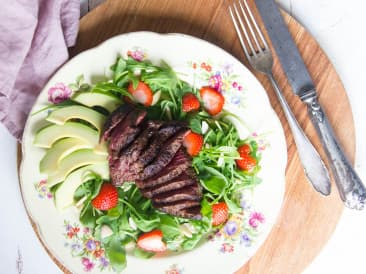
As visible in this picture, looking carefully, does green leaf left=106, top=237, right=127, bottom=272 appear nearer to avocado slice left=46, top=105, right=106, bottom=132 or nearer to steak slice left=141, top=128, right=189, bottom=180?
steak slice left=141, top=128, right=189, bottom=180

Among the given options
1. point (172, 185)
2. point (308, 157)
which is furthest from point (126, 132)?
point (308, 157)

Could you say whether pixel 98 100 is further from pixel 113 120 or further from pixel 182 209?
pixel 182 209

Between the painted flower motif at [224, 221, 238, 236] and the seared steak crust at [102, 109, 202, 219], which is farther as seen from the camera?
the painted flower motif at [224, 221, 238, 236]

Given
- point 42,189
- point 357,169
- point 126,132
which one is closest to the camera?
point 126,132

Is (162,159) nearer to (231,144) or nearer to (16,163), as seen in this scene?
(231,144)

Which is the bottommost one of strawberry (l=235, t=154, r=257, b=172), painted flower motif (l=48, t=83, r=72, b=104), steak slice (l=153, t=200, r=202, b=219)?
steak slice (l=153, t=200, r=202, b=219)

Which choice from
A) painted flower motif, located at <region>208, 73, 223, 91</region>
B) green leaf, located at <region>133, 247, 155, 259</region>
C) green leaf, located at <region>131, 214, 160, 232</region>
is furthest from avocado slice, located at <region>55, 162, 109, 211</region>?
painted flower motif, located at <region>208, 73, 223, 91</region>

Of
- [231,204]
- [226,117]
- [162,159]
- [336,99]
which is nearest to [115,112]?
[162,159]

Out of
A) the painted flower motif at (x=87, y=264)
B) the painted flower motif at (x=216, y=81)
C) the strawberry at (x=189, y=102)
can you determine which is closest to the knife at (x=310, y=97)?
the painted flower motif at (x=216, y=81)
